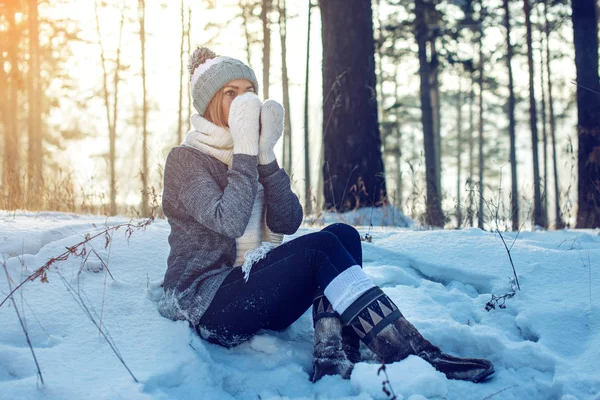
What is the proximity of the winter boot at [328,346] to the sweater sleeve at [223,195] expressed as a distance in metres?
0.53

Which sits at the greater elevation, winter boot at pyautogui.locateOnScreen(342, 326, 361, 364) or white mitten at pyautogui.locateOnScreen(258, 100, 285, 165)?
white mitten at pyautogui.locateOnScreen(258, 100, 285, 165)

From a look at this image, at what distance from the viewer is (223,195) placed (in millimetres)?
2408

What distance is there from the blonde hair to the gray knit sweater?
256mm

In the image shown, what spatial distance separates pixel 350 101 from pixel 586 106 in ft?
11.0

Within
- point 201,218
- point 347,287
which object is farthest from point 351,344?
point 201,218

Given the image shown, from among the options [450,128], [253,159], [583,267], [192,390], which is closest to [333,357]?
[192,390]

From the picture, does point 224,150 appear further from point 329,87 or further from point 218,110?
point 329,87

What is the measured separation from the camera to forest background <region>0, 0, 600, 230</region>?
618 cm

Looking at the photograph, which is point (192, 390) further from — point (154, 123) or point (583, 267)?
point (154, 123)

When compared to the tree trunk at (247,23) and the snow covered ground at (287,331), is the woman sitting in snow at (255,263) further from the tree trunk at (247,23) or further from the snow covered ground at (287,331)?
the tree trunk at (247,23)

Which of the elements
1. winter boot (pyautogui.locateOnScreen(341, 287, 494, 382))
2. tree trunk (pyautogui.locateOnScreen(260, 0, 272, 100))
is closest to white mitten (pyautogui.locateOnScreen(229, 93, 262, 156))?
winter boot (pyautogui.locateOnScreen(341, 287, 494, 382))

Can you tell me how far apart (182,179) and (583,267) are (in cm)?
231

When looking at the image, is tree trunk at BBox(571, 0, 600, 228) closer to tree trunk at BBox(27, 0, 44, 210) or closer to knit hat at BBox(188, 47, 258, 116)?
knit hat at BBox(188, 47, 258, 116)

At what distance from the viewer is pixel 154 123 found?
24828 millimetres
